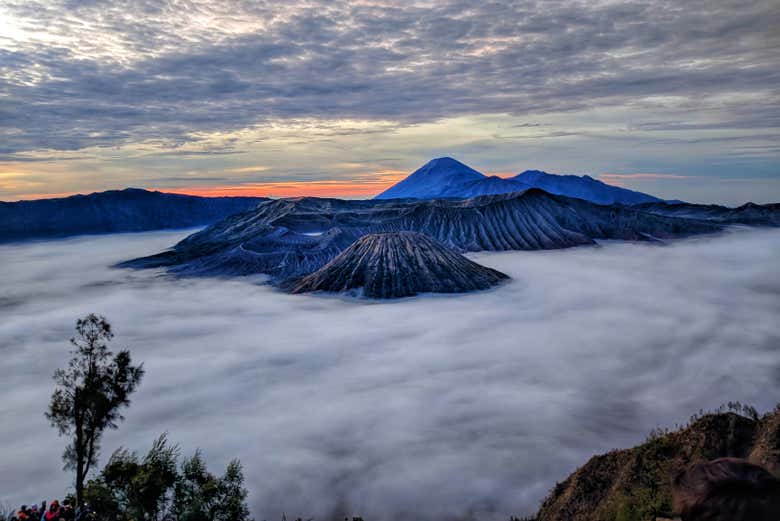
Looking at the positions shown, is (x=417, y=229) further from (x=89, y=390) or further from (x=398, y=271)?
(x=89, y=390)

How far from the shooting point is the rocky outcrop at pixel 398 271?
93375 mm

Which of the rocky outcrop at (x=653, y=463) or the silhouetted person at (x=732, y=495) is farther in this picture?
the rocky outcrop at (x=653, y=463)

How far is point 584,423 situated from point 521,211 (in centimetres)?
12506

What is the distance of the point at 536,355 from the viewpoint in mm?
63594

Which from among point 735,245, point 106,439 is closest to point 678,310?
point 106,439

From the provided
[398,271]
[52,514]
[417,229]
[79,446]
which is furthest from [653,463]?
[417,229]

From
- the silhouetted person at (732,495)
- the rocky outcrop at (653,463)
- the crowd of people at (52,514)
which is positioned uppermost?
the silhouetted person at (732,495)

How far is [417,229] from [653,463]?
444 feet

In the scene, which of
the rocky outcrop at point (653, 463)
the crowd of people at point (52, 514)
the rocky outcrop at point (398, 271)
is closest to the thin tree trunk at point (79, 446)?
the crowd of people at point (52, 514)

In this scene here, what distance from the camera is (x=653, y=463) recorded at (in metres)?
17.8

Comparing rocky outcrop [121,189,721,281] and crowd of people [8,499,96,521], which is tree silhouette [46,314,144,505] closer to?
crowd of people [8,499,96,521]

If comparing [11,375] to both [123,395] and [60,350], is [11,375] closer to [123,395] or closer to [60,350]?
[60,350]

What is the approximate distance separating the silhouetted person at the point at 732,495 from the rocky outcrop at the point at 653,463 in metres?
9.03

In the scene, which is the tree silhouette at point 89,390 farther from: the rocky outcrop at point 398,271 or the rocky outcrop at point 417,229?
the rocky outcrop at point 417,229
